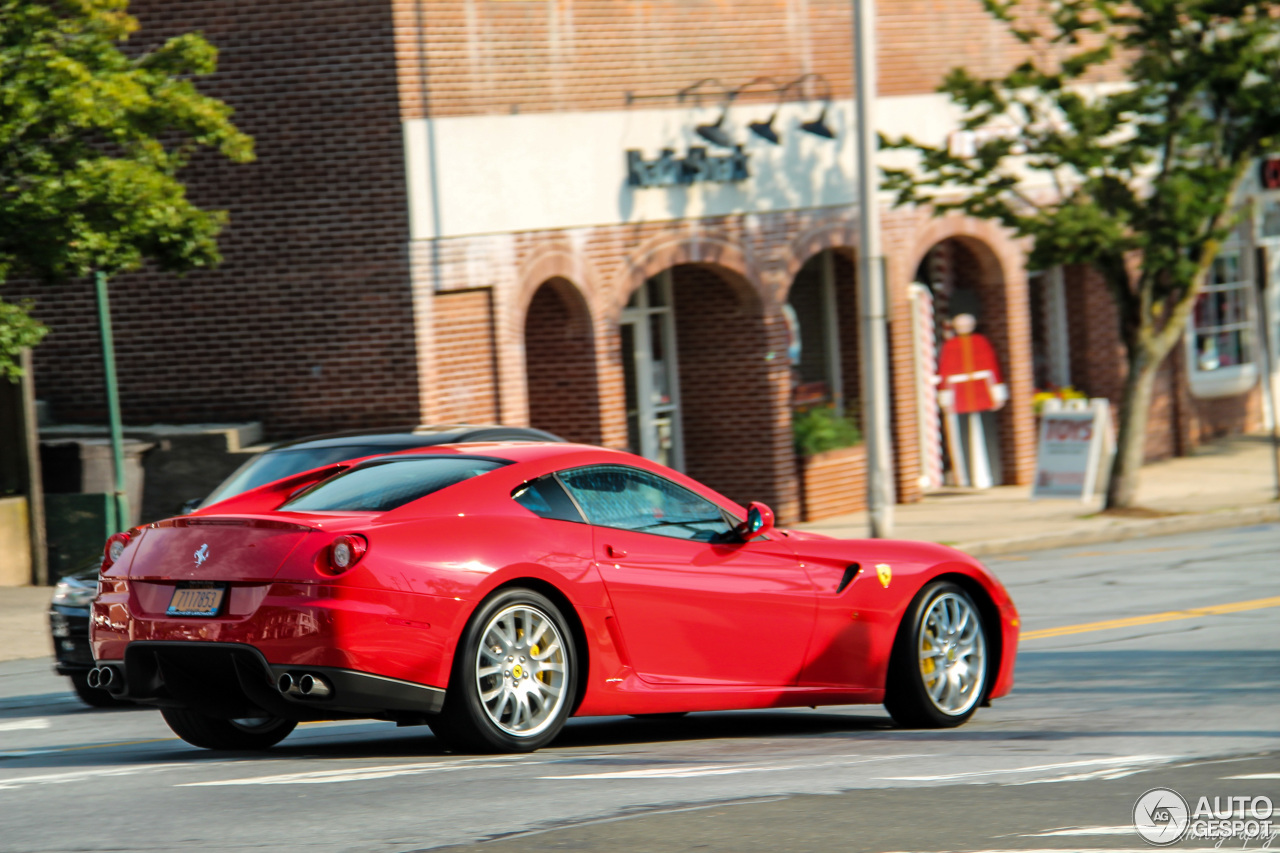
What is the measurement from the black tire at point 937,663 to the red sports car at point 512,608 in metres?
0.01

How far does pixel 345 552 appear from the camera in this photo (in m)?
6.82

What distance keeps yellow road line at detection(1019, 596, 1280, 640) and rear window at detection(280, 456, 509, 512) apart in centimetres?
578

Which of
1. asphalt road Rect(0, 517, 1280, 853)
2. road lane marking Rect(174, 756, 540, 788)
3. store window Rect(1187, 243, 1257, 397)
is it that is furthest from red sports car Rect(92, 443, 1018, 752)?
store window Rect(1187, 243, 1257, 397)

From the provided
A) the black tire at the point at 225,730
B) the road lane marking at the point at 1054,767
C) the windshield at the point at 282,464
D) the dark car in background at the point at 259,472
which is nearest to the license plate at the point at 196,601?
the black tire at the point at 225,730

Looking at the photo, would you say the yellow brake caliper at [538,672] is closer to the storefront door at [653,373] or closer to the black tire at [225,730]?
the black tire at [225,730]

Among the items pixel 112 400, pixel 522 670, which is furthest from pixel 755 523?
pixel 112 400

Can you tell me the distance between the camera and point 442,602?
22.8 feet

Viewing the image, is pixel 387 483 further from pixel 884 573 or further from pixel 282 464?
pixel 282 464

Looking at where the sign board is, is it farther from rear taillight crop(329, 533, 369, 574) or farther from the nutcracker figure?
rear taillight crop(329, 533, 369, 574)

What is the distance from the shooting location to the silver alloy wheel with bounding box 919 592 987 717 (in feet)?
27.9

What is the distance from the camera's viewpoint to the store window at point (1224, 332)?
28375 mm

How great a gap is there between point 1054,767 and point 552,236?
13.5m

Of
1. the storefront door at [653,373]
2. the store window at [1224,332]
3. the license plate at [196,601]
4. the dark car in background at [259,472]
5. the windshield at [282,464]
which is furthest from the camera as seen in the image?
the store window at [1224,332]

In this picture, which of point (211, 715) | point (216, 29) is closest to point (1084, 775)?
point (211, 715)
